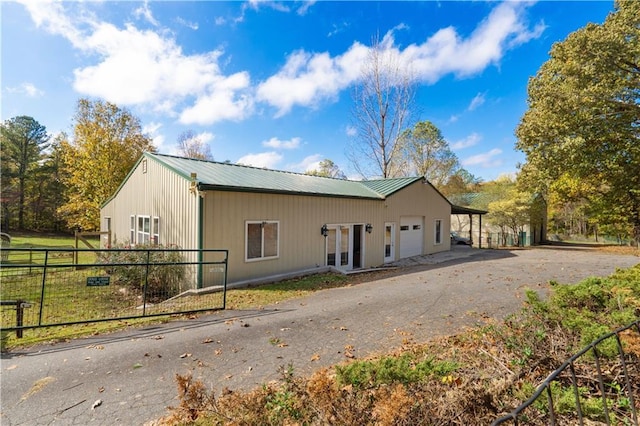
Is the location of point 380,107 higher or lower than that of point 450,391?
higher

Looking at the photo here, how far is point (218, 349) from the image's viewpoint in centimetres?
491

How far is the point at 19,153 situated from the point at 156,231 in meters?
35.7

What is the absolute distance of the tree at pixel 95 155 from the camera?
2220 centimetres

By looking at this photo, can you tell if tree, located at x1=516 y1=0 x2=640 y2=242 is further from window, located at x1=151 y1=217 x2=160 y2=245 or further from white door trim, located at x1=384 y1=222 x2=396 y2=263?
window, located at x1=151 y1=217 x2=160 y2=245

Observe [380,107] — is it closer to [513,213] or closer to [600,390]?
[513,213]

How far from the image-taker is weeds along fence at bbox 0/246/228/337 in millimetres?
6027

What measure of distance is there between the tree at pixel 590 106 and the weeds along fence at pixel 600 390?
13885 millimetres

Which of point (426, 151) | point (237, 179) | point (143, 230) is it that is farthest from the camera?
point (426, 151)

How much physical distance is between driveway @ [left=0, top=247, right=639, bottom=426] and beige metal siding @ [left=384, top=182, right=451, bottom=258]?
26.0 ft

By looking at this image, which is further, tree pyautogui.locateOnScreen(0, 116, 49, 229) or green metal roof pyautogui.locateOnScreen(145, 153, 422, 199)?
tree pyautogui.locateOnScreen(0, 116, 49, 229)

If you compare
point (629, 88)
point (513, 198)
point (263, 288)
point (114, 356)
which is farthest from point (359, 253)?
point (513, 198)

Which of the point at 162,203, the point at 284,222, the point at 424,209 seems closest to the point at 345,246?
the point at 284,222

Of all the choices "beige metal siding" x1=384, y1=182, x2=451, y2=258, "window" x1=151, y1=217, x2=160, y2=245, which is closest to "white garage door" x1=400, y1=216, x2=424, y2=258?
"beige metal siding" x1=384, y1=182, x2=451, y2=258

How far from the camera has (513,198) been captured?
81.0 feet
